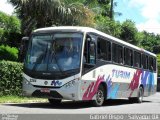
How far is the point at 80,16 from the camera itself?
26516mm

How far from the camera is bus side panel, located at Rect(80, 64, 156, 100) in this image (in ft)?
57.6

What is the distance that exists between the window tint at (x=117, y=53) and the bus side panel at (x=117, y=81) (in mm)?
314

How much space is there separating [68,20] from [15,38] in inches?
238

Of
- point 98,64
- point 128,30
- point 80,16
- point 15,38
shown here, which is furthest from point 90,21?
point 128,30

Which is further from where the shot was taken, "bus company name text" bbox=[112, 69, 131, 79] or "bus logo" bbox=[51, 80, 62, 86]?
"bus company name text" bbox=[112, 69, 131, 79]

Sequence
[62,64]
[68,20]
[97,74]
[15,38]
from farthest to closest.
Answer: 1. [15,38]
2. [68,20]
3. [97,74]
4. [62,64]

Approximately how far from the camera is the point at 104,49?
19.2m

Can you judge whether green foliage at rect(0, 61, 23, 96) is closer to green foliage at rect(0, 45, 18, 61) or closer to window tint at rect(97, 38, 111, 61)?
green foliage at rect(0, 45, 18, 61)

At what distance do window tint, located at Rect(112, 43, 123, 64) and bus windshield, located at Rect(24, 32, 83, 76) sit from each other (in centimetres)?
348

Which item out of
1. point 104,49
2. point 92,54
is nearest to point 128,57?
point 104,49

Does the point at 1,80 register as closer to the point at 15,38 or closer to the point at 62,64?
the point at 62,64

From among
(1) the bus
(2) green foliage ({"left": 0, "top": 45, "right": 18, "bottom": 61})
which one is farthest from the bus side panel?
(2) green foliage ({"left": 0, "top": 45, "right": 18, "bottom": 61})

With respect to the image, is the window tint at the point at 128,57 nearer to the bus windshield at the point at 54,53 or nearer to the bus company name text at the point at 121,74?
the bus company name text at the point at 121,74

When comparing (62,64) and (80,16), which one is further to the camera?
(80,16)
